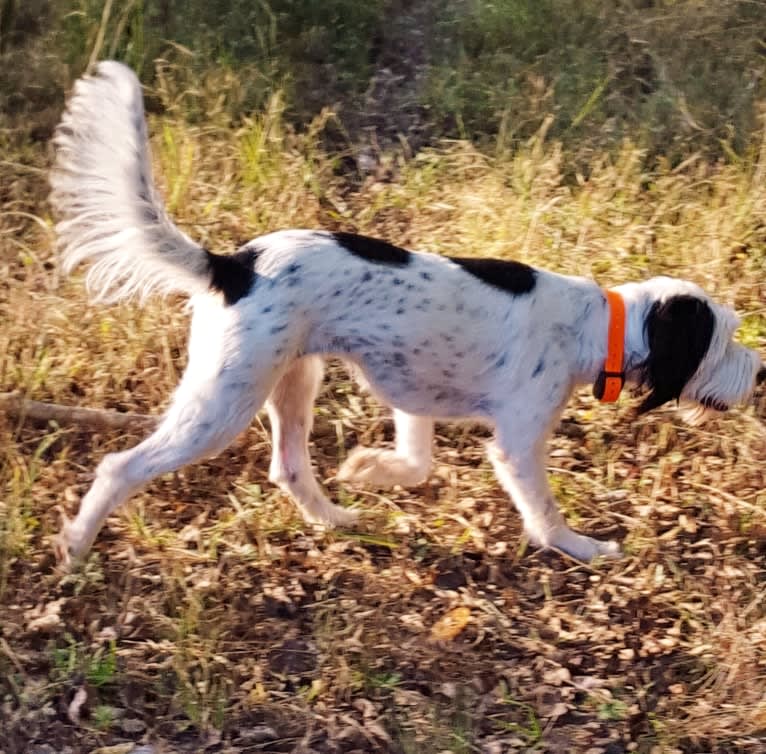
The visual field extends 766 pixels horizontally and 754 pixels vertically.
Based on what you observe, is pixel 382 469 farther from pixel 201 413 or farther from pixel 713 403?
pixel 713 403

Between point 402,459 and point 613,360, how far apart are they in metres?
0.84

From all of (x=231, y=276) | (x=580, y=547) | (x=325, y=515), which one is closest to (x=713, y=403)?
(x=580, y=547)

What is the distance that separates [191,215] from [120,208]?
1.93 metres

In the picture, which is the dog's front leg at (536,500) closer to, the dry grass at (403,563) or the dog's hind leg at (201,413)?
the dry grass at (403,563)

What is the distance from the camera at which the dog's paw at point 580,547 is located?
3844 mm

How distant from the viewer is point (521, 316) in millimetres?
3541

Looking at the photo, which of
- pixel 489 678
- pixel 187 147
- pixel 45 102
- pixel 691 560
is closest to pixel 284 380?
pixel 489 678

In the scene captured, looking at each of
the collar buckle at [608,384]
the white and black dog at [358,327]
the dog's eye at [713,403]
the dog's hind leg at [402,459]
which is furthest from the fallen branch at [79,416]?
the dog's eye at [713,403]

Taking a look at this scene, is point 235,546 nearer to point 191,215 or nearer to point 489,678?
point 489,678

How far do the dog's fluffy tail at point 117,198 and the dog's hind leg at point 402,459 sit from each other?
37.4 inches

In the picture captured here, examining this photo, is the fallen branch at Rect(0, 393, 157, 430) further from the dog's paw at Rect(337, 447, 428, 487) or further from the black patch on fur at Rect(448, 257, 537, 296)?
the black patch on fur at Rect(448, 257, 537, 296)

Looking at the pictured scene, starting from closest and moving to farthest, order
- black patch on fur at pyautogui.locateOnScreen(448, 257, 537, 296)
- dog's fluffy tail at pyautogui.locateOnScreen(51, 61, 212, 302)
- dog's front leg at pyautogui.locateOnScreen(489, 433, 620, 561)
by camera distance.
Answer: dog's fluffy tail at pyautogui.locateOnScreen(51, 61, 212, 302) < black patch on fur at pyautogui.locateOnScreen(448, 257, 537, 296) < dog's front leg at pyautogui.locateOnScreen(489, 433, 620, 561)

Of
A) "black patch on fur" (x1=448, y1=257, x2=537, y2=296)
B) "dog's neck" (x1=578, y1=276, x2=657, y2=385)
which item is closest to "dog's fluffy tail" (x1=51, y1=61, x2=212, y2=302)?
"black patch on fur" (x1=448, y1=257, x2=537, y2=296)

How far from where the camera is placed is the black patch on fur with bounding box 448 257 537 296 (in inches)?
140
